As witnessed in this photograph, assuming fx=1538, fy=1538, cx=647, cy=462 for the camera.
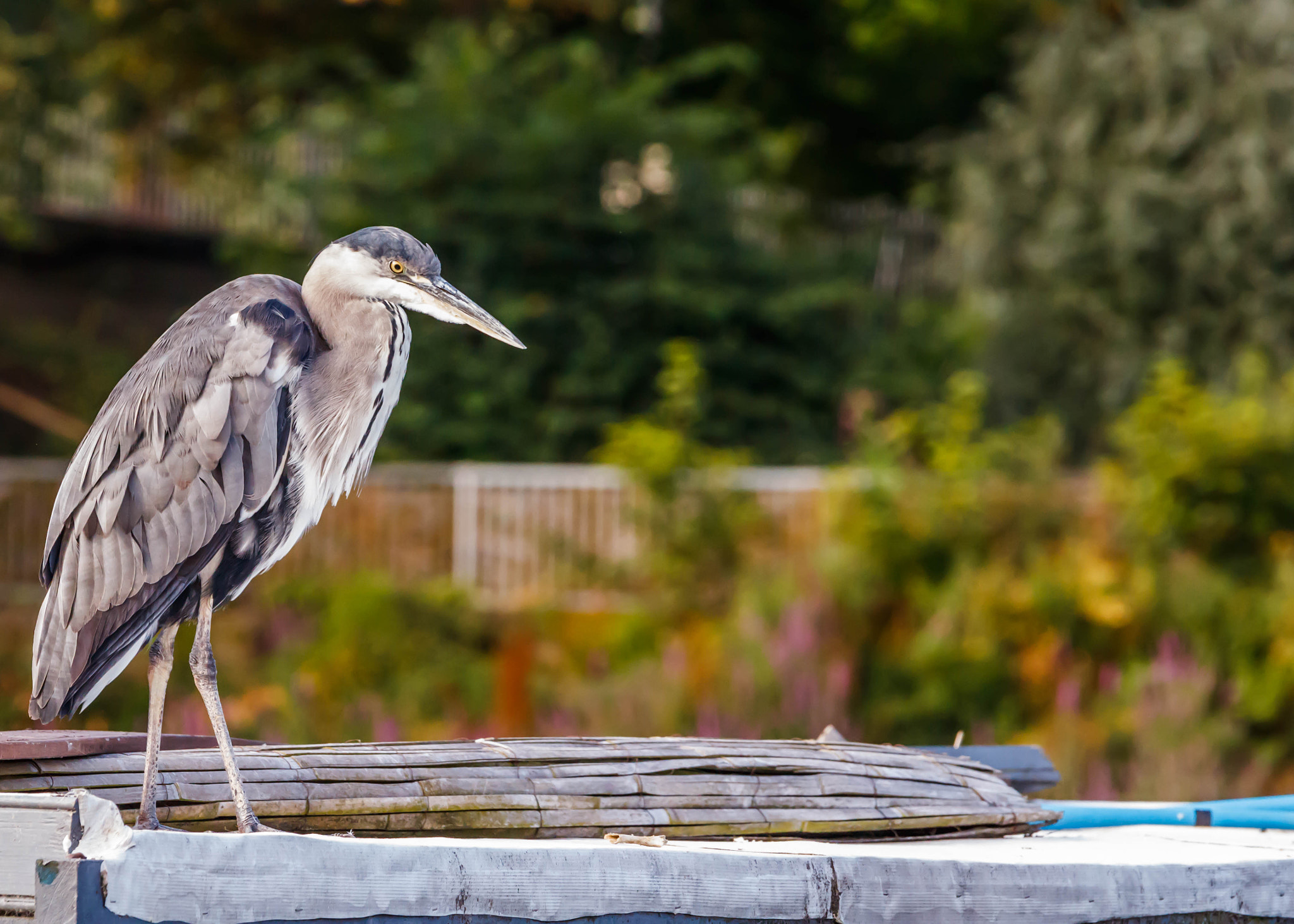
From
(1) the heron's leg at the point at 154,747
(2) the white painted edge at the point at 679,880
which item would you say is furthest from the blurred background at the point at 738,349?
(1) the heron's leg at the point at 154,747

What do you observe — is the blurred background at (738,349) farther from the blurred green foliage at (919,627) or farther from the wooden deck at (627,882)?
the wooden deck at (627,882)

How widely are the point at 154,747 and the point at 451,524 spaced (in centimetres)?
939

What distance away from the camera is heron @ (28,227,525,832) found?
3.14 m

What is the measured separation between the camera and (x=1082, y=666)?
905cm

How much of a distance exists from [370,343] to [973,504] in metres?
7.00

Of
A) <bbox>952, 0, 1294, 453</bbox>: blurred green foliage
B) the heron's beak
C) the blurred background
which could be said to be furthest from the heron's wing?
<bbox>952, 0, 1294, 453</bbox>: blurred green foliage

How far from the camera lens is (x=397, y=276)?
10.8 feet

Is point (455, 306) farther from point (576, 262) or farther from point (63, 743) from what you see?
point (576, 262)


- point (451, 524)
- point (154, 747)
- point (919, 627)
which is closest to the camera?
point (154, 747)

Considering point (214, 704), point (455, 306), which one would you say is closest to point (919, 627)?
point (455, 306)

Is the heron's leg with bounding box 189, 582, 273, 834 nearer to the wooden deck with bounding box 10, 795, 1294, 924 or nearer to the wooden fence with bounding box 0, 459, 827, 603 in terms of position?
the wooden deck with bounding box 10, 795, 1294, 924

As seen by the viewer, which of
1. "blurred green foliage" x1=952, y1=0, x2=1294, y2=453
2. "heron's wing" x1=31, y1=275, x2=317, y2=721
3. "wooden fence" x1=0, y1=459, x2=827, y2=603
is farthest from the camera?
"blurred green foliage" x1=952, y1=0, x2=1294, y2=453

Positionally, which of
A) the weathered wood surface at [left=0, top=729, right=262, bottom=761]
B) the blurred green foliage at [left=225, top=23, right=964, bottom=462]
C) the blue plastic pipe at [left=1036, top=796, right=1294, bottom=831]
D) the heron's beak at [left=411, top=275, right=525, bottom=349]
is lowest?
the blue plastic pipe at [left=1036, top=796, right=1294, bottom=831]

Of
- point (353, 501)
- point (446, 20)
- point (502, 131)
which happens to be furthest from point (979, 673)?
point (446, 20)
